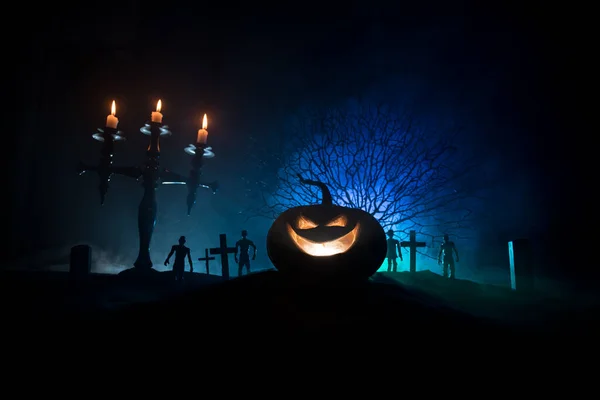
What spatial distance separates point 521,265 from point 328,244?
5942mm

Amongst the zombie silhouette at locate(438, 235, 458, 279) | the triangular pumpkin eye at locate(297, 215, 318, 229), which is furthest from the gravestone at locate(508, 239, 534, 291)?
the triangular pumpkin eye at locate(297, 215, 318, 229)

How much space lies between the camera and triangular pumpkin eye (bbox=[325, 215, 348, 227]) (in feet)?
12.8

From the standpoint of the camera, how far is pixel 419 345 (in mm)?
2490

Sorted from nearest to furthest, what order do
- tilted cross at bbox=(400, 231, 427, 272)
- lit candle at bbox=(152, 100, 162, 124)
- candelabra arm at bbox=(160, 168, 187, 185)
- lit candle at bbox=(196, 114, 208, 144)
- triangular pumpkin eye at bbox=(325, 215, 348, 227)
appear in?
triangular pumpkin eye at bbox=(325, 215, 348, 227), lit candle at bbox=(196, 114, 208, 144), lit candle at bbox=(152, 100, 162, 124), candelabra arm at bbox=(160, 168, 187, 185), tilted cross at bbox=(400, 231, 427, 272)

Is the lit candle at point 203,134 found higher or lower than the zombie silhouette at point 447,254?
higher

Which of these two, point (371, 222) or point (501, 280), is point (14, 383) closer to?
point (371, 222)

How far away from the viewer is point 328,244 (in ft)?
12.5

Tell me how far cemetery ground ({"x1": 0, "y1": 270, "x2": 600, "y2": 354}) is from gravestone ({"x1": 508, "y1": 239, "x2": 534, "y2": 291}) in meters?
1.81

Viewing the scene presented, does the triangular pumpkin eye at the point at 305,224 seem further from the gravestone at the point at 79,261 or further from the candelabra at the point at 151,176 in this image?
the gravestone at the point at 79,261

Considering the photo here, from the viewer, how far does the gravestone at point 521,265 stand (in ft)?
23.2

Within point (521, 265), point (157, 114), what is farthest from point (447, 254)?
point (157, 114)

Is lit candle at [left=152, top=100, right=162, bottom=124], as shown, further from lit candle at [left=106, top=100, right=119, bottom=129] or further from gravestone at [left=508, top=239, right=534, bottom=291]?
gravestone at [left=508, top=239, right=534, bottom=291]

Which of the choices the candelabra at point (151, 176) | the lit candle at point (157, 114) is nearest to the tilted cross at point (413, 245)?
the candelabra at point (151, 176)

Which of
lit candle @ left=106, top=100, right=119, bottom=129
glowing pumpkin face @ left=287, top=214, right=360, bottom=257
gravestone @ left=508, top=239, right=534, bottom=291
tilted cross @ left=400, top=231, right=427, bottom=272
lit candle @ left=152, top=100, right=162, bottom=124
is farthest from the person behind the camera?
tilted cross @ left=400, top=231, right=427, bottom=272
